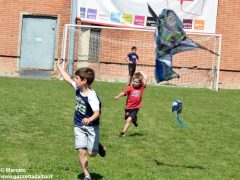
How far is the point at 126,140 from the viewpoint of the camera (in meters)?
11.2

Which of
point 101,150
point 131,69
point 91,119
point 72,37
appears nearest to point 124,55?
point 131,69

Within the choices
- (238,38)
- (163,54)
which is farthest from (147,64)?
(163,54)

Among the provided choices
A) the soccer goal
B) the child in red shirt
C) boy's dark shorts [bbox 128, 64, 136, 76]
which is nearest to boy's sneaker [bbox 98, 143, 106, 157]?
the child in red shirt

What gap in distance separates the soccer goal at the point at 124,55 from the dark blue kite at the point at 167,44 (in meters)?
16.2

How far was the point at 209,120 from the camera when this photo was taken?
573 inches

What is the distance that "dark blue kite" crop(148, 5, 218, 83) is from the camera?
945 centimetres

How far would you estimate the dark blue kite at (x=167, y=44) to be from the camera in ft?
31.0

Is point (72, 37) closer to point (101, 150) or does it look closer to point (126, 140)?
point (126, 140)

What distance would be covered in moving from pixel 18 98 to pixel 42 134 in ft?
18.3

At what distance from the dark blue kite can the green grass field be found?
5.10ft

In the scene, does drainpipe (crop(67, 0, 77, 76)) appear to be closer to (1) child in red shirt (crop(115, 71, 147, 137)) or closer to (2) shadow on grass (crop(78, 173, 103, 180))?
(1) child in red shirt (crop(115, 71, 147, 137))

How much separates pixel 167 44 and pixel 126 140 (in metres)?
2.65

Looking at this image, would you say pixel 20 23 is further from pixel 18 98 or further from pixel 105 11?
pixel 18 98

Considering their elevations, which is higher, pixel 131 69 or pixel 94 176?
pixel 131 69
